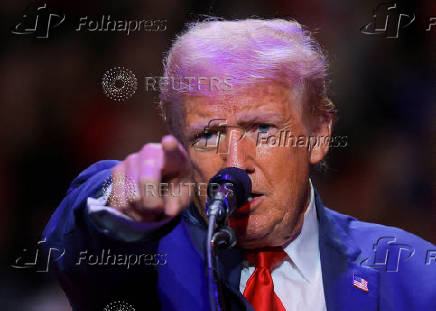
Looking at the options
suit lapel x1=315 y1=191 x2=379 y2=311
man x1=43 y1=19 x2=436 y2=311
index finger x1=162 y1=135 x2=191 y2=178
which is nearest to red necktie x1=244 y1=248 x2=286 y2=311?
man x1=43 y1=19 x2=436 y2=311

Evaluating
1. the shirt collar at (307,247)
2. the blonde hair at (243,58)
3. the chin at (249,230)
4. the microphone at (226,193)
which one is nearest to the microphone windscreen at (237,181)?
the microphone at (226,193)

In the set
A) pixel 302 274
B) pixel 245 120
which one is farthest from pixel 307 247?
pixel 245 120

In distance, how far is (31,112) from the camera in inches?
101

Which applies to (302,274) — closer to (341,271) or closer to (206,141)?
(341,271)

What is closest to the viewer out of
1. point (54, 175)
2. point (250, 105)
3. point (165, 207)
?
point (165, 207)

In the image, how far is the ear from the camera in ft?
6.79

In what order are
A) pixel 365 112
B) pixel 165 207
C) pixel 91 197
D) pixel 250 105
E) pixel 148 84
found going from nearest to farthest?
pixel 165 207
pixel 91 197
pixel 250 105
pixel 148 84
pixel 365 112

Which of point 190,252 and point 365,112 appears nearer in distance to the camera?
point 190,252

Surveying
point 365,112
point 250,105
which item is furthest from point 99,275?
point 365,112

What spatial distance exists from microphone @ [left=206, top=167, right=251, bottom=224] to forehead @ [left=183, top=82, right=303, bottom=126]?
0.48 meters

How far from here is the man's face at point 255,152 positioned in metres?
1.82

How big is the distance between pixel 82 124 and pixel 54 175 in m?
0.25

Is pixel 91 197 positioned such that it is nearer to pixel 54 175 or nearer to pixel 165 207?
pixel 165 207

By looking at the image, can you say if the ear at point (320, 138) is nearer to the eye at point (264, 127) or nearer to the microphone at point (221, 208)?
the eye at point (264, 127)
